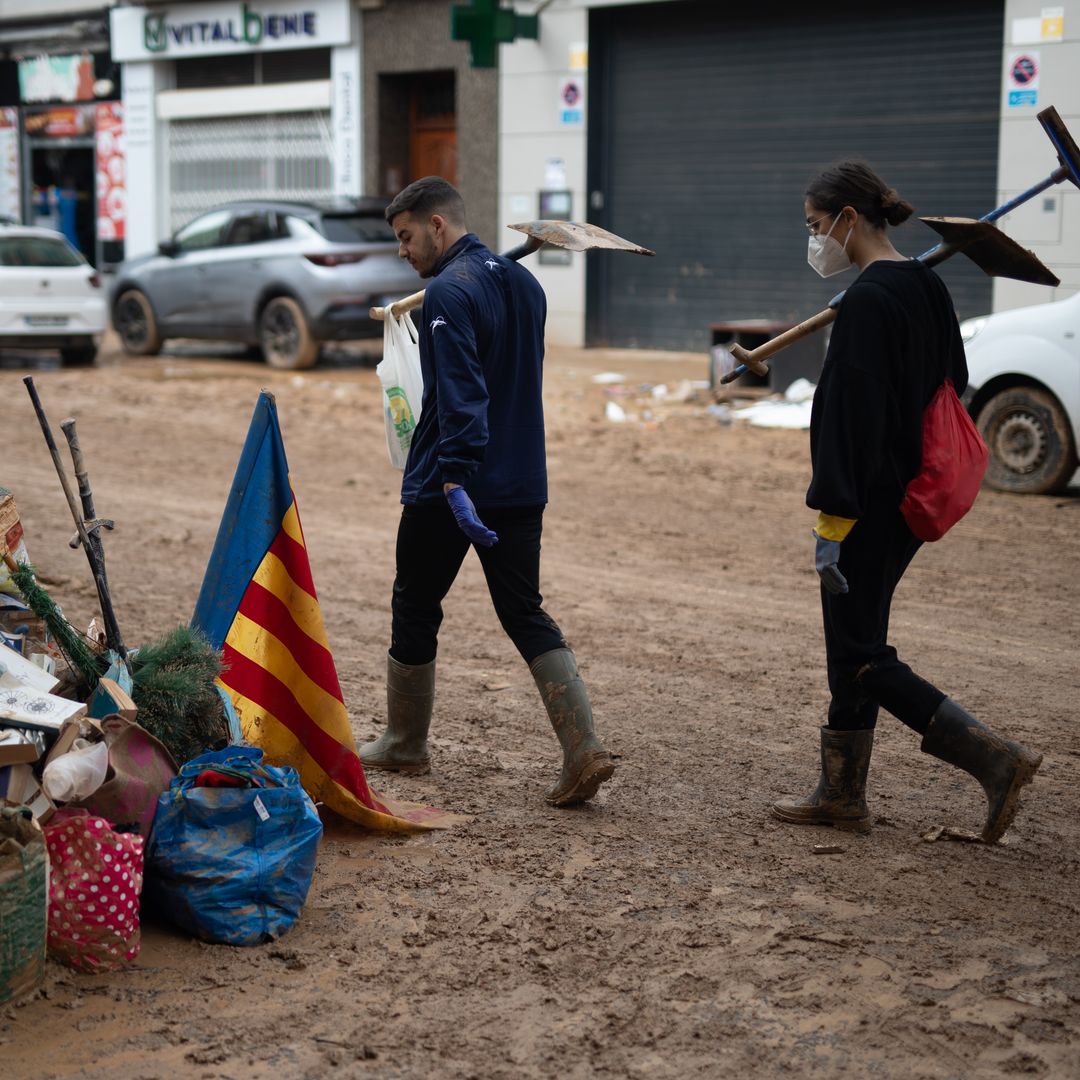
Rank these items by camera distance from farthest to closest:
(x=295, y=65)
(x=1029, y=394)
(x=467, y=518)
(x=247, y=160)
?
(x=247, y=160), (x=295, y=65), (x=1029, y=394), (x=467, y=518)

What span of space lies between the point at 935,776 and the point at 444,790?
1.70 metres

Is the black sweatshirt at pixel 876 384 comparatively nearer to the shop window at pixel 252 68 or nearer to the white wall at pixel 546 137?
the white wall at pixel 546 137

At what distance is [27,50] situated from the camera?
27672 mm

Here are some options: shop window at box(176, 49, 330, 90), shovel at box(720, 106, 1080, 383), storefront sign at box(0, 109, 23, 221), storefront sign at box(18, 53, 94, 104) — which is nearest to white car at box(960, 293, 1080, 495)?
shovel at box(720, 106, 1080, 383)

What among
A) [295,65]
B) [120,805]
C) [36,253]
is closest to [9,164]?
[295,65]

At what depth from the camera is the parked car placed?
1650cm

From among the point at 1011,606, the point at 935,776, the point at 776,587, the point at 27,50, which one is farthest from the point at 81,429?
the point at 27,50

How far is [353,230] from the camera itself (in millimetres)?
16750

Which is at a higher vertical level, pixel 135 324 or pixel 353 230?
pixel 353 230

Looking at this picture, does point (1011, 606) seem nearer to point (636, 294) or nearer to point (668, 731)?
point (668, 731)

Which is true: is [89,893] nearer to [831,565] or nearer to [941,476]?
[831,565]

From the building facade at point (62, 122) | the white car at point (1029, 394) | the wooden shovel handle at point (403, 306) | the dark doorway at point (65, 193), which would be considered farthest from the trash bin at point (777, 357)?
the dark doorway at point (65, 193)

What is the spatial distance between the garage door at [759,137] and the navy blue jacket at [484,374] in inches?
482

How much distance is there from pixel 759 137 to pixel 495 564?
14.3 m
